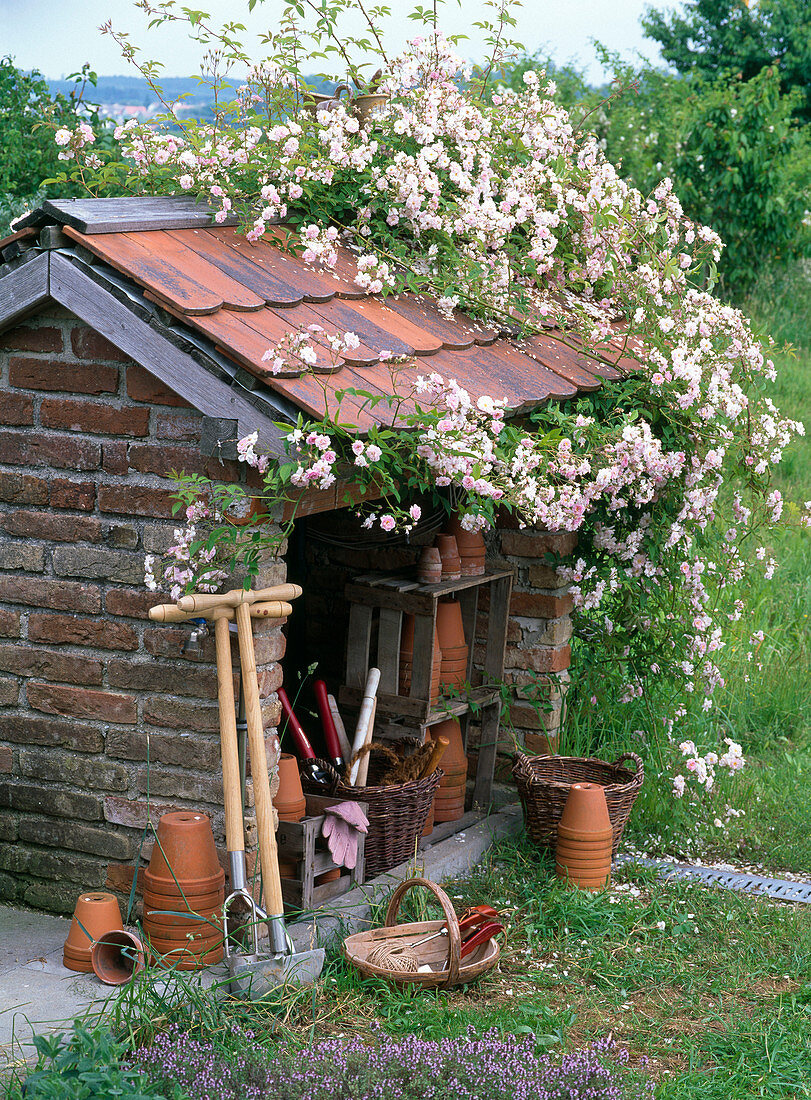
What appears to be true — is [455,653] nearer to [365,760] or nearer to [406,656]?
[406,656]

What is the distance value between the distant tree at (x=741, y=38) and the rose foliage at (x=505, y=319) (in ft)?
47.8

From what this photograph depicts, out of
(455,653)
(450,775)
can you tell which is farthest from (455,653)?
(450,775)

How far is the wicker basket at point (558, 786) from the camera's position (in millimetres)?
4332

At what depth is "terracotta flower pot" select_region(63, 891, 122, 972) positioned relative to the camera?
3.18m

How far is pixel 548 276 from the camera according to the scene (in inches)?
197

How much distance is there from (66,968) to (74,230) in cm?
203

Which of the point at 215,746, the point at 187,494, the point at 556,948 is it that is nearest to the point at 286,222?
the point at 187,494

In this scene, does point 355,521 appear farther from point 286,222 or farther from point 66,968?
point 66,968

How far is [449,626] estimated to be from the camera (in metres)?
4.66

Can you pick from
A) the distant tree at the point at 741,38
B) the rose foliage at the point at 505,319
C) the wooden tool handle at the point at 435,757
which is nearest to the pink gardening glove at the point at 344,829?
the wooden tool handle at the point at 435,757

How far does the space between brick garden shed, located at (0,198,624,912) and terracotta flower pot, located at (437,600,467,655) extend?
1138 mm

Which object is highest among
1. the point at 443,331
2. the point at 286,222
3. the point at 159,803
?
the point at 286,222

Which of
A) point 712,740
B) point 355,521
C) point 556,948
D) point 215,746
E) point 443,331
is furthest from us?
point 712,740

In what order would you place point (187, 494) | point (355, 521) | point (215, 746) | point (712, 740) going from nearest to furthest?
point (187, 494), point (215, 746), point (355, 521), point (712, 740)
